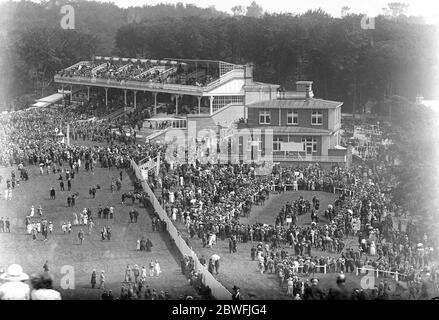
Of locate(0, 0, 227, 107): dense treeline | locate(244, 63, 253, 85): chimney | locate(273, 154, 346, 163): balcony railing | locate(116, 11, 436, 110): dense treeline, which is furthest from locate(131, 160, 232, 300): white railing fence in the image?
locate(0, 0, 227, 107): dense treeline

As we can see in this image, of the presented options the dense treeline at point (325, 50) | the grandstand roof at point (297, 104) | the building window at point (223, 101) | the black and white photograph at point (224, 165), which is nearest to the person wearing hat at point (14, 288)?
the black and white photograph at point (224, 165)

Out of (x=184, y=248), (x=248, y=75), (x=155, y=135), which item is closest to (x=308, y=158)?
(x=155, y=135)

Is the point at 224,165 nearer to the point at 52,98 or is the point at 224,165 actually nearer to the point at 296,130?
the point at 296,130

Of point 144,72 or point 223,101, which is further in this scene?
point 144,72

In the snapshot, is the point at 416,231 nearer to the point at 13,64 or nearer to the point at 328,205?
the point at 328,205

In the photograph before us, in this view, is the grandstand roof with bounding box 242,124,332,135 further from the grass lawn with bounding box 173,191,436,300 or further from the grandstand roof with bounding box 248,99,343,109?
the grass lawn with bounding box 173,191,436,300
